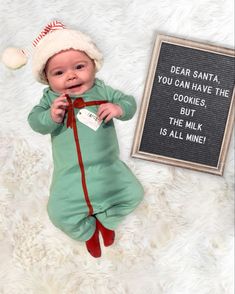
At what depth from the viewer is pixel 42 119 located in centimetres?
106

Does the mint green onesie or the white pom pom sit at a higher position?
the white pom pom

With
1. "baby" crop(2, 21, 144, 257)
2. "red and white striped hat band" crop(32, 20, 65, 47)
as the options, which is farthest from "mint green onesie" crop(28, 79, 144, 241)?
"red and white striped hat band" crop(32, 20, 65, 47)

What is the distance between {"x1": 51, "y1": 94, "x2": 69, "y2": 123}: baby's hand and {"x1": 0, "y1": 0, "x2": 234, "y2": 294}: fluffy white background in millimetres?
81

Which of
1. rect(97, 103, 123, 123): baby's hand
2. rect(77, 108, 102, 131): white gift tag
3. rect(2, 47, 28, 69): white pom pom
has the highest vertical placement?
rect(2, 47, 28, 69): white pom pom

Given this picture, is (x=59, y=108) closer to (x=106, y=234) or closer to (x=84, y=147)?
(x=84, y=147)

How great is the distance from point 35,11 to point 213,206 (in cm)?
64

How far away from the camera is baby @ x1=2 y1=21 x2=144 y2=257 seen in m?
1.05

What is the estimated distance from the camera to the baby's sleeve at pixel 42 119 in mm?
1052

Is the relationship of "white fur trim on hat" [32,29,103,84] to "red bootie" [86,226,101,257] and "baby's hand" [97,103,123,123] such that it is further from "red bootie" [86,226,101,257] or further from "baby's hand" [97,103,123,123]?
"red bootie" [86,226,101,257]

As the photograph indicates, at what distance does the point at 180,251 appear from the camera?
111cm

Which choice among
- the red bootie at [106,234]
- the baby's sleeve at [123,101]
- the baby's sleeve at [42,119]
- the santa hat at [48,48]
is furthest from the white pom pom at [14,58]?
the red bootie at [106,234]

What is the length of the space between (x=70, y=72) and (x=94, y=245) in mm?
410

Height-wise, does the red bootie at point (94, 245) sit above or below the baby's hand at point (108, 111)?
below

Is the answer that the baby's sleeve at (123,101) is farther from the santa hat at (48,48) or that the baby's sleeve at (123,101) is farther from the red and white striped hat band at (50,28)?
the red and white striped hat band at (50,28)
